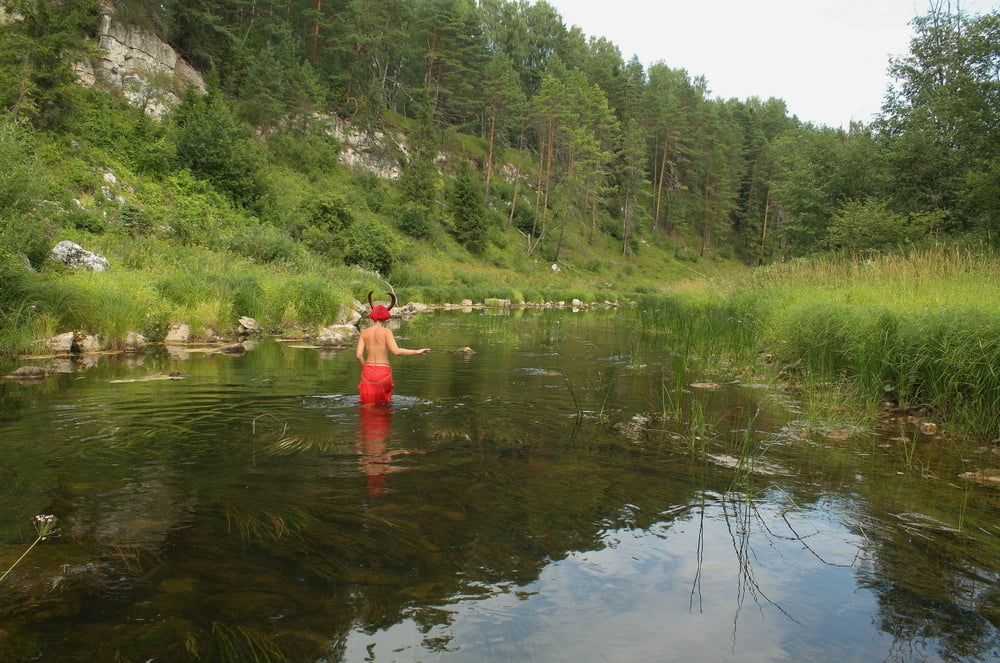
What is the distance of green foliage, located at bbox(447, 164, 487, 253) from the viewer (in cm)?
4366

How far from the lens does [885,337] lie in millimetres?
7848

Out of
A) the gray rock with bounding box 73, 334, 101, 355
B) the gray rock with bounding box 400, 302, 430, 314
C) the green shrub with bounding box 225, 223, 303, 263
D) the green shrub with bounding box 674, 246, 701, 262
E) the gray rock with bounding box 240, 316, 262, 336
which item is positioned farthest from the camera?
the green shrub with bounding box 674, 246, 701, 262

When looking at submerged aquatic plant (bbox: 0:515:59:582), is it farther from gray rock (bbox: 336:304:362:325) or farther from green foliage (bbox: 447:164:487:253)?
green foliage (bbox: 447:164:487:253)

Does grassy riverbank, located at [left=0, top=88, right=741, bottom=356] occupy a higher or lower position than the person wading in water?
higher

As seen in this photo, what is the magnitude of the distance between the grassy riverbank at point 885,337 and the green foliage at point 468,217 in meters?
30.2

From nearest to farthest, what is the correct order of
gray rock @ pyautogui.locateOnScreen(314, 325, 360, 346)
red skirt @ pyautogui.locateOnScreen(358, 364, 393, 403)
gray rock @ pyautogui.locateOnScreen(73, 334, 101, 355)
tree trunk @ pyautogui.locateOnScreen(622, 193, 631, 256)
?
red skirt @ pyautogui.locateOnScreen(358, 364, 393, 403) < gray rock @ pyautogui.locateOnScreen(73, 334, 101, 355) < gray rock @ pyautogui.locateOnScreen(314, 325, 360, 346) < tree trunk @ pyautogui.locateOnScreen(622, 193, 631, 256)

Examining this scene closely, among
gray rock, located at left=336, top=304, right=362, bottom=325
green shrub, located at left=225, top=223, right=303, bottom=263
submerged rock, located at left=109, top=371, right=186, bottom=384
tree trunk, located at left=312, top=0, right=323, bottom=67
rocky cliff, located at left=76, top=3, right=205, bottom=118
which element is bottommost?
submerged rock, located at left=109, top=371, right=186, bottom=384

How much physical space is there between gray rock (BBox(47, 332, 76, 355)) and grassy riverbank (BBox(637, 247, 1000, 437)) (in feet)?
41.1

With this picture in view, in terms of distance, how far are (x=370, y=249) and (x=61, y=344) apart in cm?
1780

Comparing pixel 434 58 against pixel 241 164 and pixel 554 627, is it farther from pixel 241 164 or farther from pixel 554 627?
pixel 554 627

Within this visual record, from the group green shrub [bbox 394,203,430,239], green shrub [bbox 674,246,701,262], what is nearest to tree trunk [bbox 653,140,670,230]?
green shrub [bbox 674,246,701,262]

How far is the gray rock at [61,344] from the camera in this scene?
11.4 m

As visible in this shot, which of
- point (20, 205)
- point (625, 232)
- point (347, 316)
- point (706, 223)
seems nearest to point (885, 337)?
point (347, 316)

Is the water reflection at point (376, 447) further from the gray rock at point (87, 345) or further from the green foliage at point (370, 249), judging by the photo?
the green foliage at point (370, 249)
